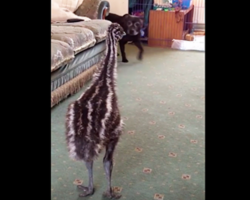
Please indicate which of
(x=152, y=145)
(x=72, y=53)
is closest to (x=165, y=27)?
(x=72, y=53)

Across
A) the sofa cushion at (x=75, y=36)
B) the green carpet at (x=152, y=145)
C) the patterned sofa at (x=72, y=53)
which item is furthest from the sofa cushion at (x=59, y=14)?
the green carpet at (x=152, y=145)

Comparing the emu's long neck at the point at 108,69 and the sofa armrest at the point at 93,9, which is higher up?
the sofa armrest at the point at 93,9

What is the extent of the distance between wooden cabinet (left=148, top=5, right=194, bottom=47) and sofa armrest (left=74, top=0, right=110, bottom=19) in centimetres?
92

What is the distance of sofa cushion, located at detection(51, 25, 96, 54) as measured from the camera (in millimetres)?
2662

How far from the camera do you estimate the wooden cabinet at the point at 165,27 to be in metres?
4.76

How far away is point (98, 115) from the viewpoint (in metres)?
1.22

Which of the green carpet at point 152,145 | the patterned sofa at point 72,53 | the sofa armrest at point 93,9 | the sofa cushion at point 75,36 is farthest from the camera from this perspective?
the sofa armrest at point 93,9

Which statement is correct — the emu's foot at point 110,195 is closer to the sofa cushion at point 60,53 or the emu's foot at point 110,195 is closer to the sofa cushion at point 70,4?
the sofa cushion at point 60,53

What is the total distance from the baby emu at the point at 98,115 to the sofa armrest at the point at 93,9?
9.77 feet

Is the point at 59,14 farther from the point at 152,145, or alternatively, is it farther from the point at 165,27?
the point at 152,145

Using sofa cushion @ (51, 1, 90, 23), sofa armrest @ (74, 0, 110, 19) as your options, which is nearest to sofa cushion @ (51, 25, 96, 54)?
sofa cushion @ (51, 1, 90, 23)

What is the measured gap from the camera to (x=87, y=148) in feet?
4.10
